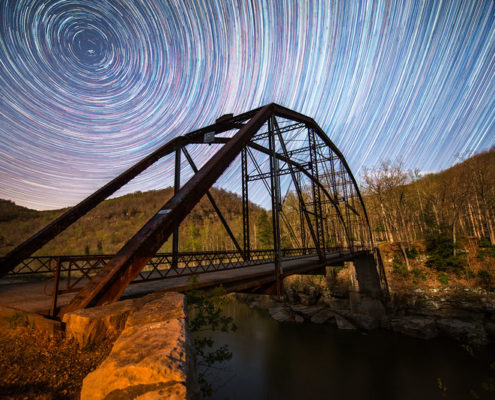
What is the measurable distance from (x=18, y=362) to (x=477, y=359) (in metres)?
23.6

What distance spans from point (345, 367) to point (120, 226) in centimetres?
9069

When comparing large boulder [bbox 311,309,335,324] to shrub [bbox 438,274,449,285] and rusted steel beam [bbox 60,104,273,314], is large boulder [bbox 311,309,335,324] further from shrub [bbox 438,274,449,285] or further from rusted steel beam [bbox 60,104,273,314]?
rusted steel beam [bbox 60,104,273,314]

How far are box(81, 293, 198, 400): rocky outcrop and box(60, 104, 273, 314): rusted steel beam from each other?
1078 mm

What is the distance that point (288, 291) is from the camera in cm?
2983

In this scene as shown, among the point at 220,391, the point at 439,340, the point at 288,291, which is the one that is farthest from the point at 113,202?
the point at 439,340

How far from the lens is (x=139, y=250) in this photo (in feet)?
10.8

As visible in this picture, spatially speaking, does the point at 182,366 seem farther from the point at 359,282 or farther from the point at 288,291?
the point at 288,291

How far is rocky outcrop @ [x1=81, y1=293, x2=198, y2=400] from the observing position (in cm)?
135

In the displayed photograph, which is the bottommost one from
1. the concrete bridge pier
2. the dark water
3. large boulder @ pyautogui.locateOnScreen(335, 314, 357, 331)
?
the dark water

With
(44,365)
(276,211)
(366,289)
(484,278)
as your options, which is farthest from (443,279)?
(44,365)

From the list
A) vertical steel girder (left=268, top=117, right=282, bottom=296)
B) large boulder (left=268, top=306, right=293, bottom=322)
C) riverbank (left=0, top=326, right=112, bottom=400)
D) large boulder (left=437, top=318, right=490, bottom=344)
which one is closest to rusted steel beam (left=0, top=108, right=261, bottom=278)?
vertical steel girder (left=268, top=117, right=282, bottom=296)

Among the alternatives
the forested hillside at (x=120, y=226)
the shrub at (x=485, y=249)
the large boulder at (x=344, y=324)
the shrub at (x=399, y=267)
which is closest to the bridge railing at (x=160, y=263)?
the large boulder at (x=344, y=324)

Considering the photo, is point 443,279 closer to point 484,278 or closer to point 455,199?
point 484,278

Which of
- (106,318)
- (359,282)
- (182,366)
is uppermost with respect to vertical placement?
(106,318)
